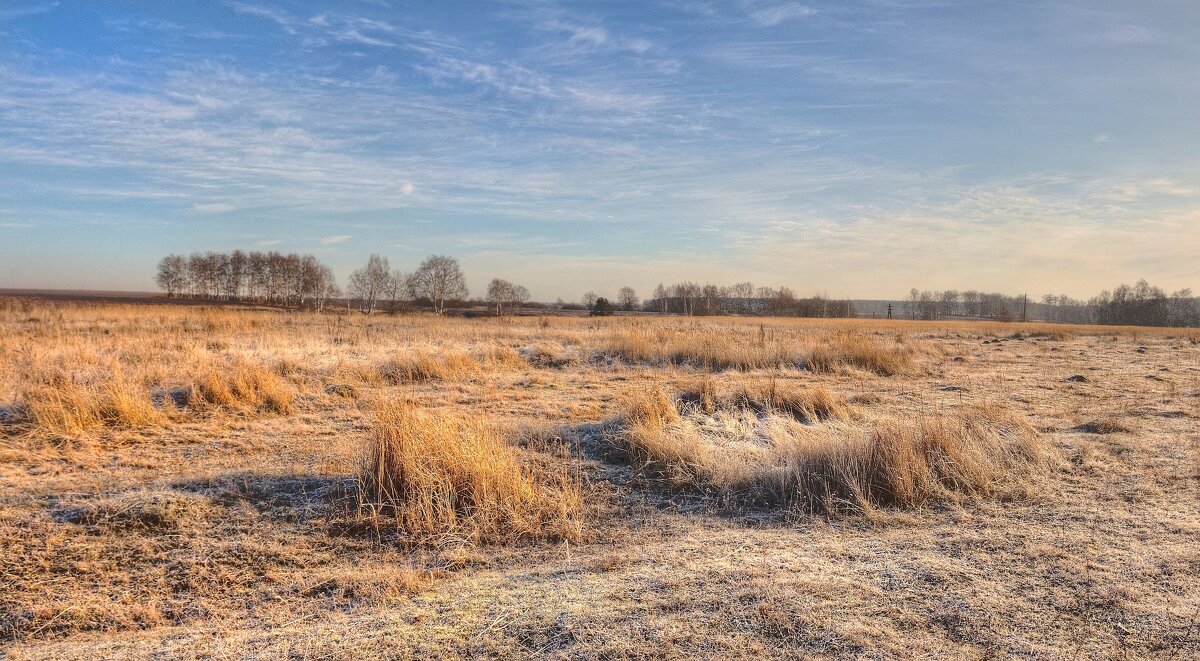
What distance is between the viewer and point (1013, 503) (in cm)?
500

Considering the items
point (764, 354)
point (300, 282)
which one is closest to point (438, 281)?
point (300, 282)

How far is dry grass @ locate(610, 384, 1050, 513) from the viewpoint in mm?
5094

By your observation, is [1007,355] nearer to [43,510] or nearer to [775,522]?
[775,522]

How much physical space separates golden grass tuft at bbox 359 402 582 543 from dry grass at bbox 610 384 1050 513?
50.9 inches

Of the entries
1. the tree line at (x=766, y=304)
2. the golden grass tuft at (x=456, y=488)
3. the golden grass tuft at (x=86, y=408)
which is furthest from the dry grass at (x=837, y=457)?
the tree line at (x=766, y=304)

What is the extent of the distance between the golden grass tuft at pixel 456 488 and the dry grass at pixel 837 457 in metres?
1.29

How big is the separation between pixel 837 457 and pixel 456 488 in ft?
10.7

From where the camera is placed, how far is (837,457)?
17.5 feet

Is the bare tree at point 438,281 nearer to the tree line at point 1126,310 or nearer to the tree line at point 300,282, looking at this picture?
the tree line at point 300,282

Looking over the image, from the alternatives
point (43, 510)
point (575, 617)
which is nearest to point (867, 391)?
point (575, 617)

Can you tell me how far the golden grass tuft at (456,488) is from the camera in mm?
4293

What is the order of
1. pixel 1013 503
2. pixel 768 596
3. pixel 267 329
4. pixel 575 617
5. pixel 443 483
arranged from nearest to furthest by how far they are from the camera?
1. pixel 575 617
2. pixel 768 596
3. pixel 443 483
4. pixel 1013 503
5. pixel 267 329

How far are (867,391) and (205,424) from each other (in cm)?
1063

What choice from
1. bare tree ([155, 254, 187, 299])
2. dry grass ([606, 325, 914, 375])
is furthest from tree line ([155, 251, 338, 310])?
dry grass ([606, 325, 914, 375])
